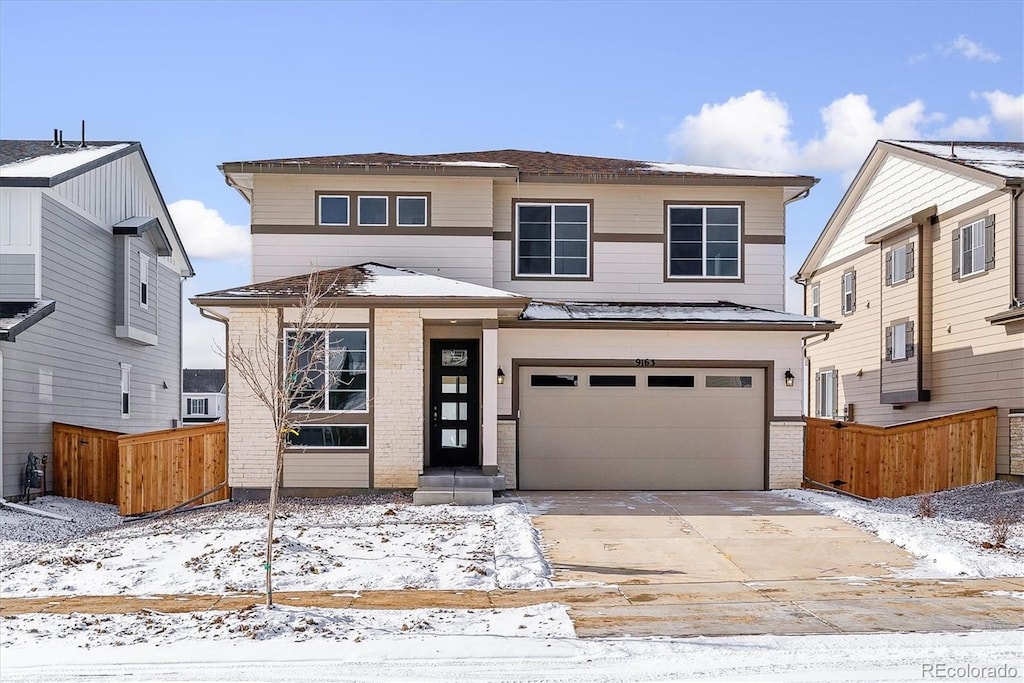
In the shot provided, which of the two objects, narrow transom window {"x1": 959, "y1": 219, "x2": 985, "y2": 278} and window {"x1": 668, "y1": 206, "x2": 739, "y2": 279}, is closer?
window {"x1": 668, "y1": 206, "x2": 739, "y2": 279}

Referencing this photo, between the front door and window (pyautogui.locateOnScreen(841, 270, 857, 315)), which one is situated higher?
window (pyautogui.locateOnScreen(841, 270, 857, 315))

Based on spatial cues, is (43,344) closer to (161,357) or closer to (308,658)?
(161,357)

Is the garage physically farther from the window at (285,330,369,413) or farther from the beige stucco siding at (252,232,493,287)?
the window at (285,330,369,413)

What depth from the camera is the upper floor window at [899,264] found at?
2234 cm

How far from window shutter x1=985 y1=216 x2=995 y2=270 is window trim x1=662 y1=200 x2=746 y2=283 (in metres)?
4.79

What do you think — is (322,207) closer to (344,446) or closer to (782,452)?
(344,446)

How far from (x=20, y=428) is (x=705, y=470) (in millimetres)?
11790

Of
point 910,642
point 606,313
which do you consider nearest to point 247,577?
point 910,642

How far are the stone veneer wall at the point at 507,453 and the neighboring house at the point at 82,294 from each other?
8010 millimetres

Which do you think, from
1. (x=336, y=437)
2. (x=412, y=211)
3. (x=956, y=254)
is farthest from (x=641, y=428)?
(x=956, y=254)

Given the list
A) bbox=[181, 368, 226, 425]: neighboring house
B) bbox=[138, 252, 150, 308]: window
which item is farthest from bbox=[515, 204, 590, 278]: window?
bbox=[181, 368, 226, 425]: neighboring house

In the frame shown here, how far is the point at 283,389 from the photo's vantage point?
31.0ft

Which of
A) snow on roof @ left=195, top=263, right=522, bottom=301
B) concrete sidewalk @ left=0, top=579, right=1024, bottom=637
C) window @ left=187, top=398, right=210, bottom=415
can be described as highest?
snow on roof @ left=195, top=263, right=522, bottom=301

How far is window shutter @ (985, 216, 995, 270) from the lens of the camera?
752 inches
